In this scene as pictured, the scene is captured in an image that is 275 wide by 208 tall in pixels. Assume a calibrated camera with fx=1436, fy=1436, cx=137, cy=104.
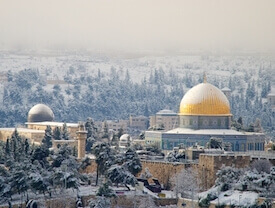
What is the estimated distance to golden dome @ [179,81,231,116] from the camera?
67812 mm

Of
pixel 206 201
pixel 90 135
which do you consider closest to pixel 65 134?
pixel 90 135

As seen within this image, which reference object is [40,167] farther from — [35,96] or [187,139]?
[35,96]

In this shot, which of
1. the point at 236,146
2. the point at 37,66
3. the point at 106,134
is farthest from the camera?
the point at 37,66

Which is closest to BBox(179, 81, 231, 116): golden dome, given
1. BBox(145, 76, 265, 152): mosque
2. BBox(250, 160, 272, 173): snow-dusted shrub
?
BBox(145, 76, 265, 152): mosque

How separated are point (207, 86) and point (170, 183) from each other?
1237 centimetres

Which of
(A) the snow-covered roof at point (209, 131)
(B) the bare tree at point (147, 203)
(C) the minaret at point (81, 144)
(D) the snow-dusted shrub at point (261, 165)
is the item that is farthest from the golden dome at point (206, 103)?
(B) the bare tree at point (147, 203)

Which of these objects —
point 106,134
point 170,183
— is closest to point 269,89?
point 106,134

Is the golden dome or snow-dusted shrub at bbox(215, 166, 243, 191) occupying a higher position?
the golden dome

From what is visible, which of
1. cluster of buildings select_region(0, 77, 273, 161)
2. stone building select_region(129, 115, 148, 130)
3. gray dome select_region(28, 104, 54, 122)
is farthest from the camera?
stone building select_region(129, 115, 148, 130)

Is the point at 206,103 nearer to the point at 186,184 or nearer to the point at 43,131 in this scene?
the point at 186,184

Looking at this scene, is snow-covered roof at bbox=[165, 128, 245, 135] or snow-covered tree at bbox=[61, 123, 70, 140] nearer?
snow-covered roof at bbox=[165, 128, 245, 135]

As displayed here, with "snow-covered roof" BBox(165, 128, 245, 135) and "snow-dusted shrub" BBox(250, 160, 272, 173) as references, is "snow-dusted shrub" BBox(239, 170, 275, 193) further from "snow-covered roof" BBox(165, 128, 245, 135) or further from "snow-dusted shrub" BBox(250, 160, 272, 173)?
"snow-covered roof" BBox(165, 128, 245, 135)

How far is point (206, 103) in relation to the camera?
67.8 m

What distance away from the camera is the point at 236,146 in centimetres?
6688
